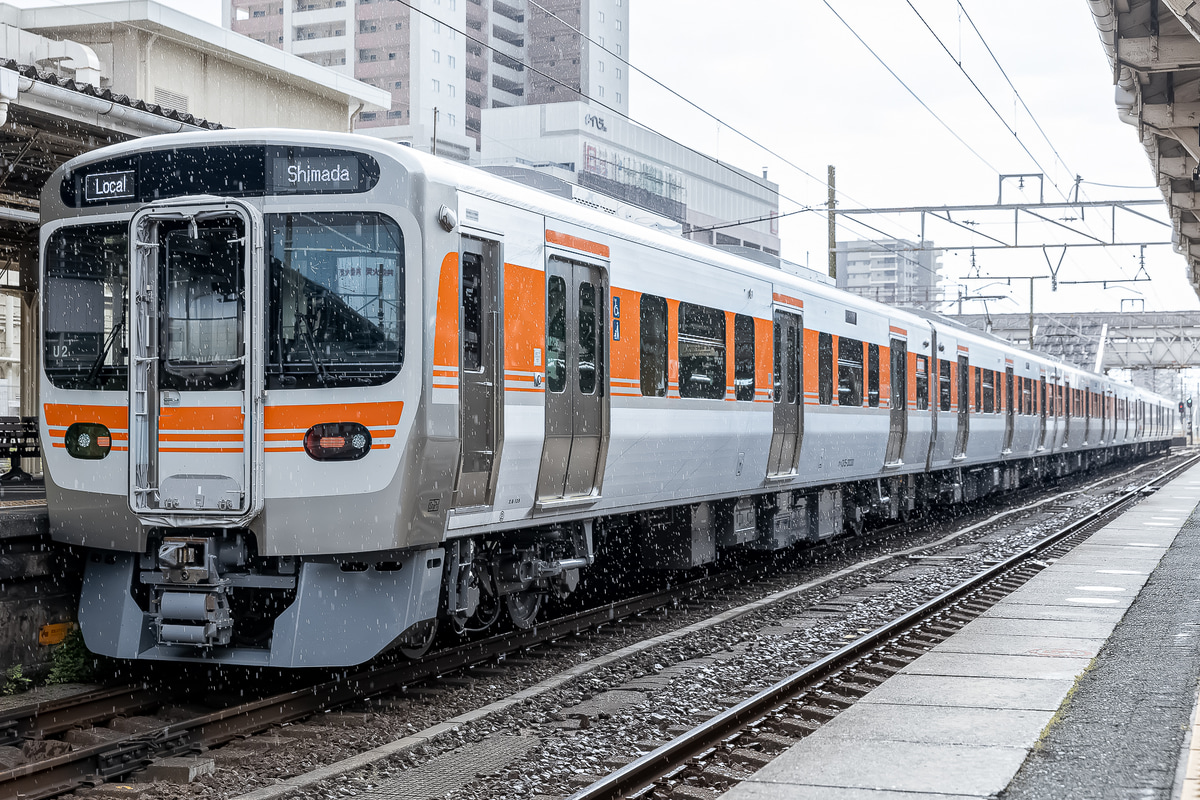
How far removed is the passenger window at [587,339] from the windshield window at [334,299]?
7.33 ft

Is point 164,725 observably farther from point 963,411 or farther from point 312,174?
point 963,411

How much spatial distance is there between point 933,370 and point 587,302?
11677 millimetres

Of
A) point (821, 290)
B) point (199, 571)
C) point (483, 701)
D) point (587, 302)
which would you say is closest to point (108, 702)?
point (199, 571)

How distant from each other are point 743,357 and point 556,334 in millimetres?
3728

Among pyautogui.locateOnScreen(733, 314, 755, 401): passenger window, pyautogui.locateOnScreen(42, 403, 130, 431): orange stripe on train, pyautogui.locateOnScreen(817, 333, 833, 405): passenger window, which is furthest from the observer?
pyautogui.locateOnScreen(817, 333, 833, 405): passenger window

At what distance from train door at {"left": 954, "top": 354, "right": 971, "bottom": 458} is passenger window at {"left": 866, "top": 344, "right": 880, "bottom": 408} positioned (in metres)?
4.87

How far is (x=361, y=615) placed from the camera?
7293 millimetres

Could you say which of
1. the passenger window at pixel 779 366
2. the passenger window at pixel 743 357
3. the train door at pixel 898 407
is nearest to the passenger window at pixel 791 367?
the passenger window at pixel 779 366

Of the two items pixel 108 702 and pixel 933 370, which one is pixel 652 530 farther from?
pixel 933 370

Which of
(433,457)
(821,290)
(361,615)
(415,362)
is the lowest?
(361,615)

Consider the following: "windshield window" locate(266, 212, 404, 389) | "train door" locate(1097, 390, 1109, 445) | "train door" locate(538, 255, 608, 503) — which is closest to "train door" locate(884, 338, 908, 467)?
"train door" locate(538, 255, 608, 503)

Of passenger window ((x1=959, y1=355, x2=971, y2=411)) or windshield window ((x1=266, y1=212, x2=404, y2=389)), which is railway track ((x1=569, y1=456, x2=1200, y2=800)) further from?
passenger window ((x1=959, y1=355, x2=971, y2=411))

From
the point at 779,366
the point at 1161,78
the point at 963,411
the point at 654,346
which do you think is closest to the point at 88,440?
the point at 654,346

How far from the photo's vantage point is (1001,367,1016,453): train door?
25344mm
